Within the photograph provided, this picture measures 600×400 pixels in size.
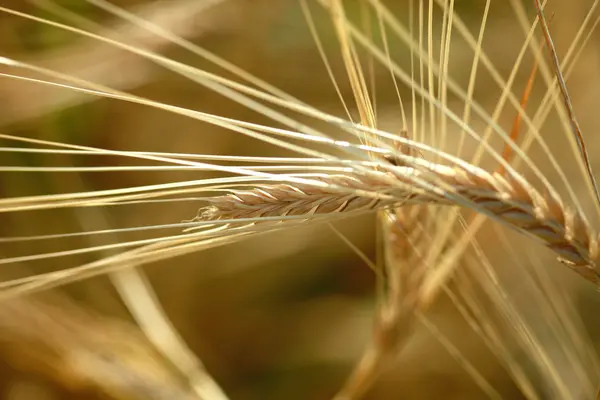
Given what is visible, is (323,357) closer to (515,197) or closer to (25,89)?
(25,89)

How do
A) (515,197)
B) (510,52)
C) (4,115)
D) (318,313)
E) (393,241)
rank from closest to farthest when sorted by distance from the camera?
(515,197) → (393,241) → (4,115) → (510,52) → (318,313)

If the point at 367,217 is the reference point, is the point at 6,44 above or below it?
above

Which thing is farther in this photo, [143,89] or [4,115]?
[143,89]

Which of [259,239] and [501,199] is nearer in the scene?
[501,199]

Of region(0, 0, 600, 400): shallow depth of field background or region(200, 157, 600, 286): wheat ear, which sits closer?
region(200, 157, 600, 286): wheat ear

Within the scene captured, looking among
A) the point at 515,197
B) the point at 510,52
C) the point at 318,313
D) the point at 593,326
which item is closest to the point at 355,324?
the point at 318,313

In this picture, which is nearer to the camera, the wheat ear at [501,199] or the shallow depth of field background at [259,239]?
the wheat ear at [501,199]

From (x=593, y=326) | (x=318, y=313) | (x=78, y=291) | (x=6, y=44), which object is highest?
(x=6, y=44)

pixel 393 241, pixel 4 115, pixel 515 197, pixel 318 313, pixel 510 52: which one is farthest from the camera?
pixel 318 313
